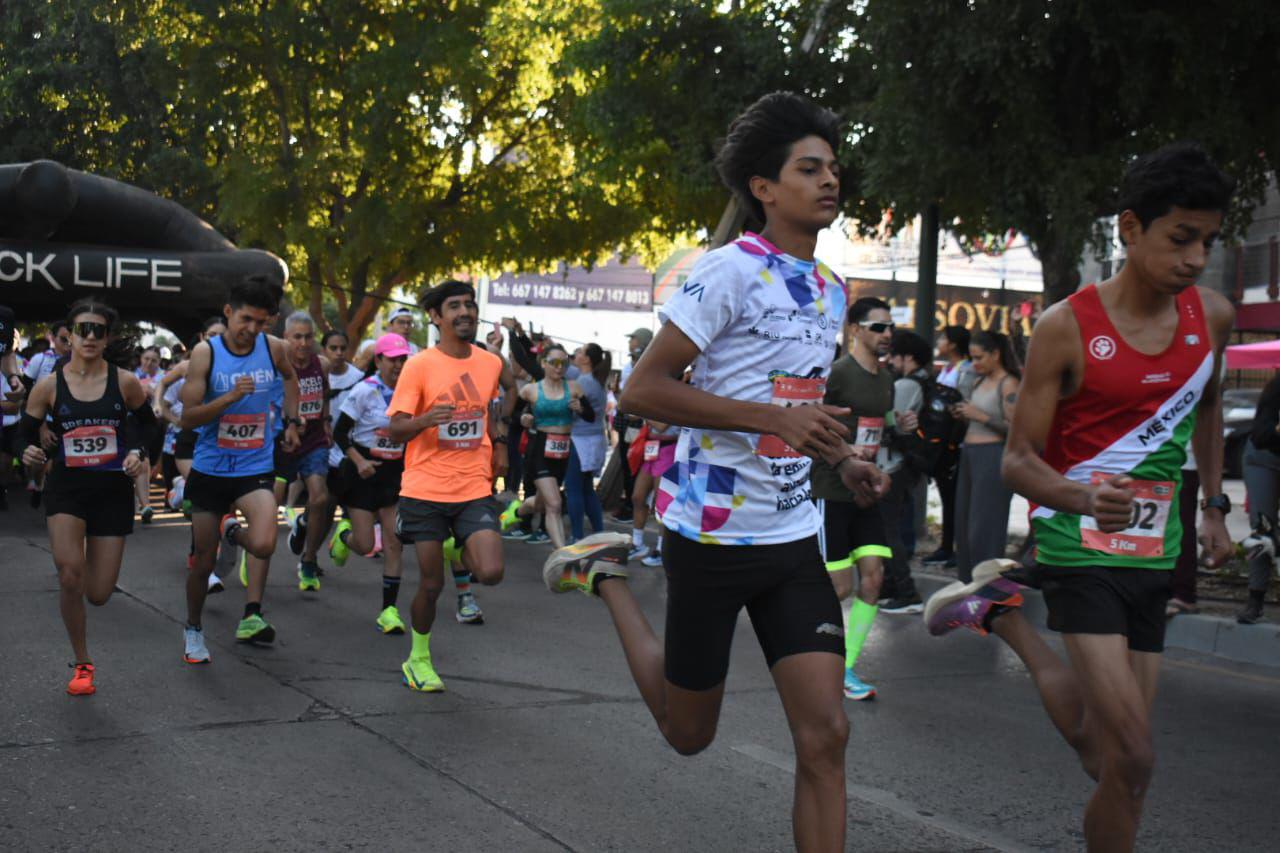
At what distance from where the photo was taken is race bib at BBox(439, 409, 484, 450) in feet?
23.9

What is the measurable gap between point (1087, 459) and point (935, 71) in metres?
8.56

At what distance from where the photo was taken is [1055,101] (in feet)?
39.2

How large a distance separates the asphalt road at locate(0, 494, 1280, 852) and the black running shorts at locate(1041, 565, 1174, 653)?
3.77 ft

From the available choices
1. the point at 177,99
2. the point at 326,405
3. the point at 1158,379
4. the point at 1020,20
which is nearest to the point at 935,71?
the point at 1020,20

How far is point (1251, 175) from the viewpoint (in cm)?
1275

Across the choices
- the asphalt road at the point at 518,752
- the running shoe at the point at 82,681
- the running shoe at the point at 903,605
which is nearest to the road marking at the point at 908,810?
the asphalt road at the point at 518,752

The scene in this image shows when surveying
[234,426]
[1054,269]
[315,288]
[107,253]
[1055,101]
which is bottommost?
[234,426]

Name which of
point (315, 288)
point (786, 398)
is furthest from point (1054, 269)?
point (315, 288)

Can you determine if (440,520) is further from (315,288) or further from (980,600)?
(315,288)

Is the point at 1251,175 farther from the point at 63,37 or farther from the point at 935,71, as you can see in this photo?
the point at 63,37

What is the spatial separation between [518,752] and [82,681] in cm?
213

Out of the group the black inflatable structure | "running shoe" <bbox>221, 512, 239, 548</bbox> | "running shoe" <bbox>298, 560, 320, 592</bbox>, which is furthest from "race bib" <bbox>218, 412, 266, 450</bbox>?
the black inflatable structure

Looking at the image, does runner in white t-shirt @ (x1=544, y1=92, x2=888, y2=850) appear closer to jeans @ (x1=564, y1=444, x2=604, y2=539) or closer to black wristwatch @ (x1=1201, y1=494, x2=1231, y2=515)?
black wristwatch @ (x1=1201, y1=494, x2=1231, y2=515)

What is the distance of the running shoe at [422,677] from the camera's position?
6.77 meters
